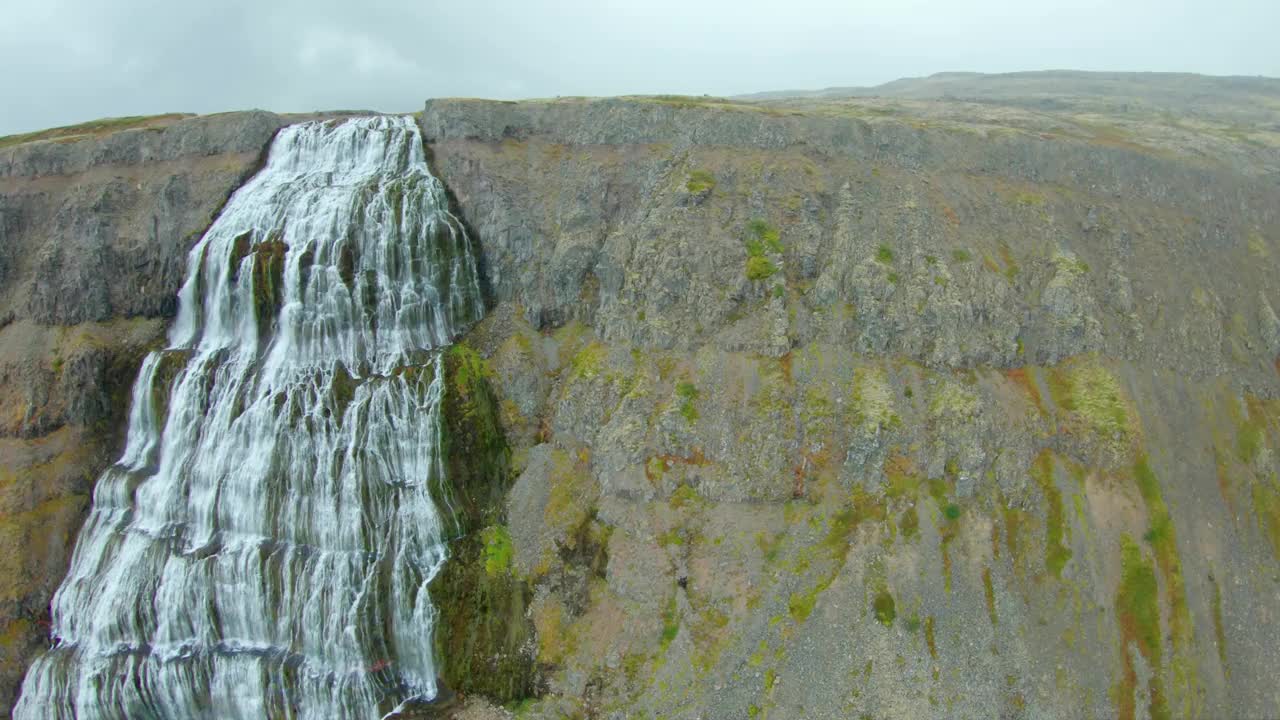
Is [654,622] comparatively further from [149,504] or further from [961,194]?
[961,194]

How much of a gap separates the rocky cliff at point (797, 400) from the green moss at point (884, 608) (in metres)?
0.14

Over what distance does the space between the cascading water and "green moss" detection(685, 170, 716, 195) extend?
48.2 ft

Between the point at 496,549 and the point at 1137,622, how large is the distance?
29936 millimetres

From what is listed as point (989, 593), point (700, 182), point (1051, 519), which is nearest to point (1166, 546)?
point (1051, 519)

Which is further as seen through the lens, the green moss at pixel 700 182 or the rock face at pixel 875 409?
the green moss at pixel 700 182

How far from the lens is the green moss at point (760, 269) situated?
39062 mm

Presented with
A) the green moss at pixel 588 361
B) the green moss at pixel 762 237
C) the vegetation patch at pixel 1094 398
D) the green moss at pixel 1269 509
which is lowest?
the green moss at pixel 1269 509

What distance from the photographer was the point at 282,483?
35156 millimetres

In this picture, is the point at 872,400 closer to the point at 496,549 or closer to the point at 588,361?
the point at 588,361

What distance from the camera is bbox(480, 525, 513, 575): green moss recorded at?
112 feet

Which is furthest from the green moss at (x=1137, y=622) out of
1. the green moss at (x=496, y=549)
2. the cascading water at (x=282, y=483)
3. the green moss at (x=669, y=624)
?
the cascading water at (x=282, y=483)

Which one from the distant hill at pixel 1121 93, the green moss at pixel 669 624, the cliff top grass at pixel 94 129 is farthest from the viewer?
the distant hill at pixel 1121 93

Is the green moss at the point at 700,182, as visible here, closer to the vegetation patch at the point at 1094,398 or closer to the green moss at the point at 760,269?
the green moss at the point at 760,269

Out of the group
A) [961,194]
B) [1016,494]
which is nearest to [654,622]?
[1016,494]
